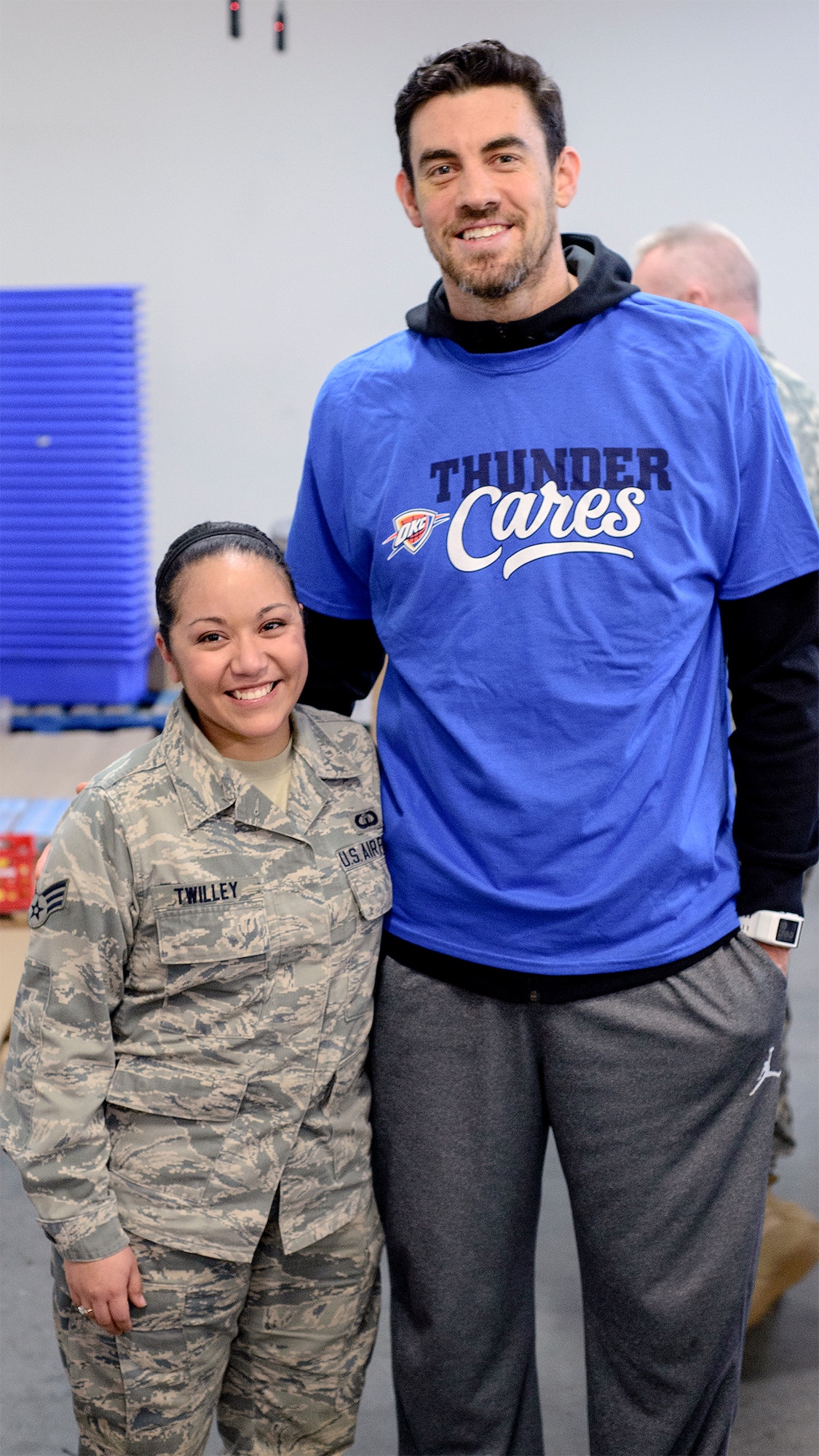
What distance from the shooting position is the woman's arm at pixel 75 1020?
150cm

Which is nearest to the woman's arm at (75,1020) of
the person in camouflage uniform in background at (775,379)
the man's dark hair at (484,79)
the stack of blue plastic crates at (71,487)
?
the man's dark hair at (484,79)

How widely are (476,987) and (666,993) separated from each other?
225 millimetres

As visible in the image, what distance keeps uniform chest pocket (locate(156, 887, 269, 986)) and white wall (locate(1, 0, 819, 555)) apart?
473cm

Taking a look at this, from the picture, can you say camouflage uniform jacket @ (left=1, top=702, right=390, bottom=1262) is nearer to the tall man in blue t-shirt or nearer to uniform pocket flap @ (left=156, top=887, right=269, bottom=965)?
uniform pocket flap @ (left=156, top=887, right=269, bottom=965)

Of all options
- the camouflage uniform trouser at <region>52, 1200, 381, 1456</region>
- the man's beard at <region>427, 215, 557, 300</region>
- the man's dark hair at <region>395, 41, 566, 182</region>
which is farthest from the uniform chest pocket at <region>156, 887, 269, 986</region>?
the man's dark hair at <region>395, 41, 566, 182</region>

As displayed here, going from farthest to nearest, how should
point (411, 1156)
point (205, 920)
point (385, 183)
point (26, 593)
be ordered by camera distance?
point (385, 183) → point (26, 593) → point (411, 1156) → point (205, 920)

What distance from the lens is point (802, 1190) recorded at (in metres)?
2.99

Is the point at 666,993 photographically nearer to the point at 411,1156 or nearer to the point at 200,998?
the point at 411,1156

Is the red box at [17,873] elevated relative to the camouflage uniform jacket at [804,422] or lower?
lower

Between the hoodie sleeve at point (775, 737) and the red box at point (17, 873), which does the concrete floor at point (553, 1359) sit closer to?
the red box at point (17, 873)

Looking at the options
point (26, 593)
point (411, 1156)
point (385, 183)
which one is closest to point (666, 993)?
point (411, 1156)

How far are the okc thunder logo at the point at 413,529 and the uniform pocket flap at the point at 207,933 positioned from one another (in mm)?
465

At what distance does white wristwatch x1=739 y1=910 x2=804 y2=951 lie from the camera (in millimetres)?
1607

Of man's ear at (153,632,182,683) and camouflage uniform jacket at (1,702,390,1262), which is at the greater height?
man's ear at (153,632,182,683)
